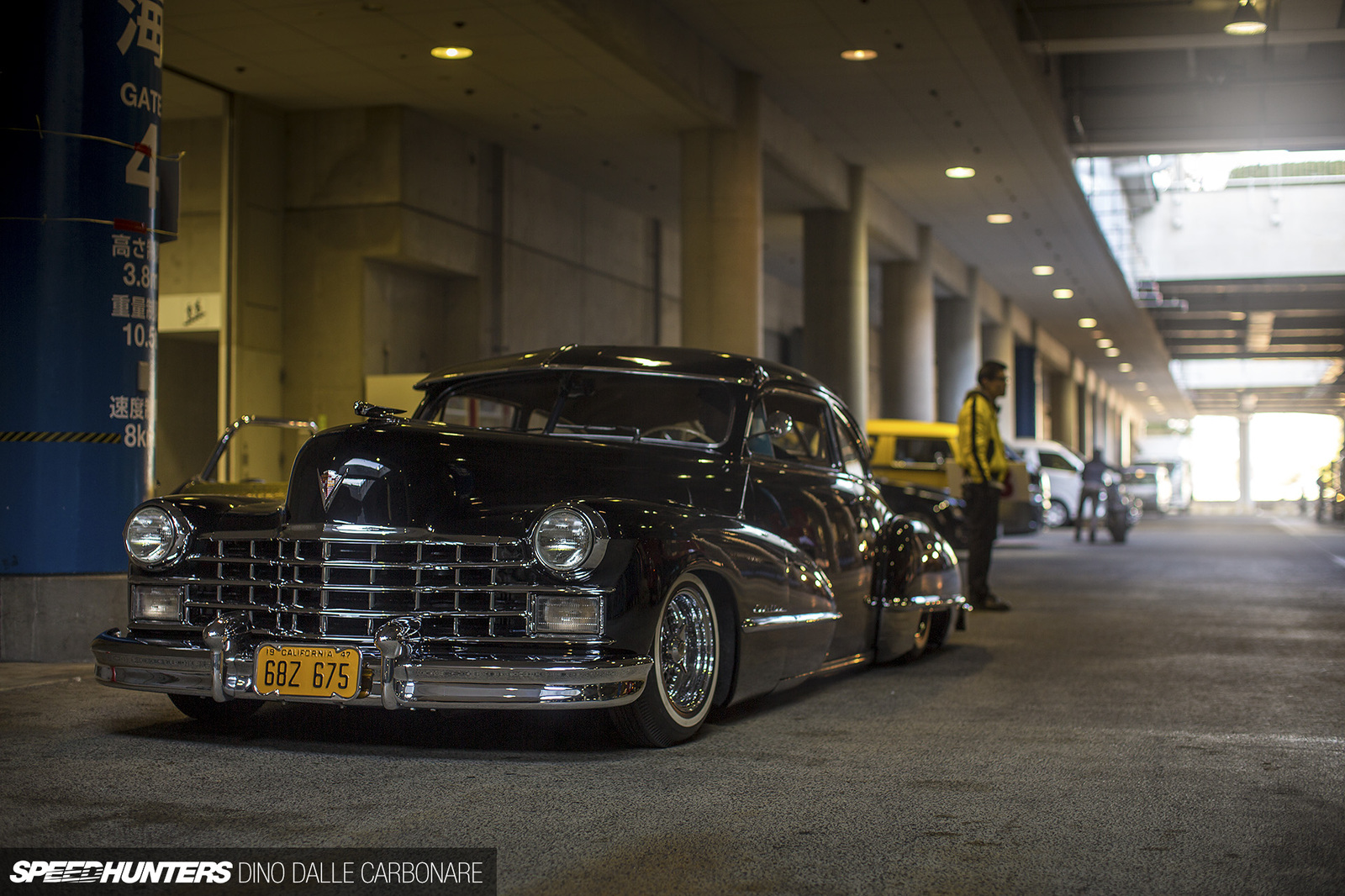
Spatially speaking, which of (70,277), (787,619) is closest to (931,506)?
(787,619)

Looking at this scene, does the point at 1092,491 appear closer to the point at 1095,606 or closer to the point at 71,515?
the point at 1095,606

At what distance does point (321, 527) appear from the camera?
480 centimetres

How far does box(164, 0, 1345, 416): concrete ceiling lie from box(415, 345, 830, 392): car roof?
7411 millimetres

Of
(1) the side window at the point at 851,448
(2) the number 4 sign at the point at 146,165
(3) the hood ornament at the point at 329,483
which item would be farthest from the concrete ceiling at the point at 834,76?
(3) the hood ornament at the point at 329,483

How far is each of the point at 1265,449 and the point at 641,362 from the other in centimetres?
10536

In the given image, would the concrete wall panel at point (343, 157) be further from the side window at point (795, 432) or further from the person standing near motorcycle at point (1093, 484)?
the person standing near motorcycle at point (1093, 484)

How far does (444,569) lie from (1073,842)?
2.24 m

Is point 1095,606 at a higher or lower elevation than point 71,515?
lower

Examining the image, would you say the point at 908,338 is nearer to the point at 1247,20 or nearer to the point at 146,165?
the point at 1247,20

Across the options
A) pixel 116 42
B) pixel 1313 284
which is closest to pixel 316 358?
pixel 116 42

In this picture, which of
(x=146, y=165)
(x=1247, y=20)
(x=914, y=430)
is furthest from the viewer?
(x=914, y=430)

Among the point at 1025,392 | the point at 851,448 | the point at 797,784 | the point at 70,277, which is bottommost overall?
the point at 797,784

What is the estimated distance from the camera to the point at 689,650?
17.0 feet

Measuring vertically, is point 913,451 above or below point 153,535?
above
